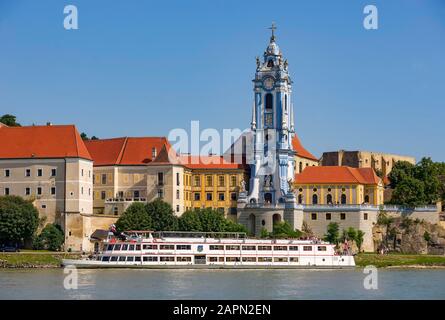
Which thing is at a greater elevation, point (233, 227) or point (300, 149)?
point (300, 149)

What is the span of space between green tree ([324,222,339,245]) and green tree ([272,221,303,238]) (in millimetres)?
3363

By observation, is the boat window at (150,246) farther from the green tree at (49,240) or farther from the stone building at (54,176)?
the stone building at (54,176)

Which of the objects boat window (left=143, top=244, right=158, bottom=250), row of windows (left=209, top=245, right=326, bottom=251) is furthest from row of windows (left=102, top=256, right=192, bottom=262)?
row of windows (left=209, top=245, right=326, bottom=251)

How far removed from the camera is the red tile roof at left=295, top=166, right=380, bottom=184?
12719cm

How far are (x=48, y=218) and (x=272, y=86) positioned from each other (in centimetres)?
2816

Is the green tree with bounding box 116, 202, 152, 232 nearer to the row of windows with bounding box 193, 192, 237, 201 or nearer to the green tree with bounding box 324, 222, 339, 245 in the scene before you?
the row of windows with bounding box 193, 192, 237, 201

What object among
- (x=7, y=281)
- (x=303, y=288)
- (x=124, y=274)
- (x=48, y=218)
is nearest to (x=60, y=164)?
(x=48, y=218)

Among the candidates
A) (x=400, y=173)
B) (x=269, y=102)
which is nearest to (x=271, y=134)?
(x=269, y=102)

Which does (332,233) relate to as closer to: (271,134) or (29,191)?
(271,134)

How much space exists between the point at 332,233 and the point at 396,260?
10.9 m

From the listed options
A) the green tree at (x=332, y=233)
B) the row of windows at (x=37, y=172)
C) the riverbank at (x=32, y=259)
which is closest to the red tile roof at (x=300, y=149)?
the green tree at (x=332, y=233)

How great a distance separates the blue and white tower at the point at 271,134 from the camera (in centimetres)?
12431

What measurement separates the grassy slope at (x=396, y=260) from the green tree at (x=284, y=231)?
6.95 m

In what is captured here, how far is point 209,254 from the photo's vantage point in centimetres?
9888
